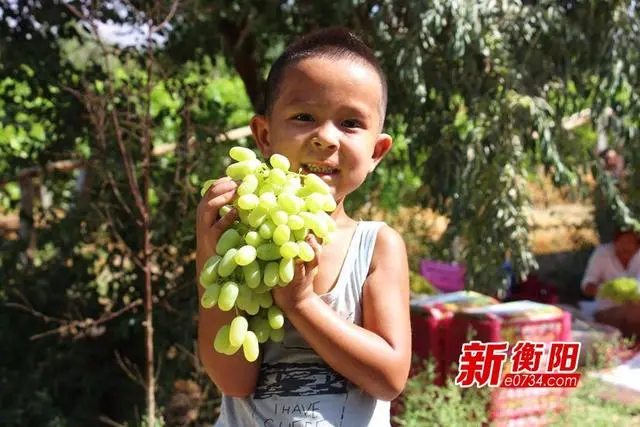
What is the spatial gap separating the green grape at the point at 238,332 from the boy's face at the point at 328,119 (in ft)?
0.87

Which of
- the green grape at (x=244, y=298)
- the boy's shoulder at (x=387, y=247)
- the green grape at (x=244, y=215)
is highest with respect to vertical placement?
the green grape at (x=244, y=215)

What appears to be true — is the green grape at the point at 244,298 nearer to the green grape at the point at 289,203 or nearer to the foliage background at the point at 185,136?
the green grape at the point at 289,203

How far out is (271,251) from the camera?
1.02 meters

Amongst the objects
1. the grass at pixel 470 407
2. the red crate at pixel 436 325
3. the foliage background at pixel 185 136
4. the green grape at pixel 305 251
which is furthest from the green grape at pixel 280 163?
the red crate at pixel 436 325

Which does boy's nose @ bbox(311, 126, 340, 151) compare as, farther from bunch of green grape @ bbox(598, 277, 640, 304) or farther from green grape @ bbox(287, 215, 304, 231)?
bunch of green grape @ bbox(598, 277, 640, 304)

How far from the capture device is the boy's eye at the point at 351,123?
1.20 m

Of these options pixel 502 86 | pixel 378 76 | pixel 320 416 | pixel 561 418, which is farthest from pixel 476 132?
pixel 320 416

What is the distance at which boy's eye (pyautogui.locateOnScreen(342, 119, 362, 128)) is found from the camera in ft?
3.94

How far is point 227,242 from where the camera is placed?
3.39 feet

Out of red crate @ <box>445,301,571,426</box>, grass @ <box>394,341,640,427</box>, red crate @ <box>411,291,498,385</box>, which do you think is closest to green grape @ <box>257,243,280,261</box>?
grass @ <box>394,341,640,427</box>

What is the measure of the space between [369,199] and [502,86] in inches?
65.6

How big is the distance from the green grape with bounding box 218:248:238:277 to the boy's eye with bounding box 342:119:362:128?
0.29 metres

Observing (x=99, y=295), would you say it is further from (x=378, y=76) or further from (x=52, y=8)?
(x=378, y=76)

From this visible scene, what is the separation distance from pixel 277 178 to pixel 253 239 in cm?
9
